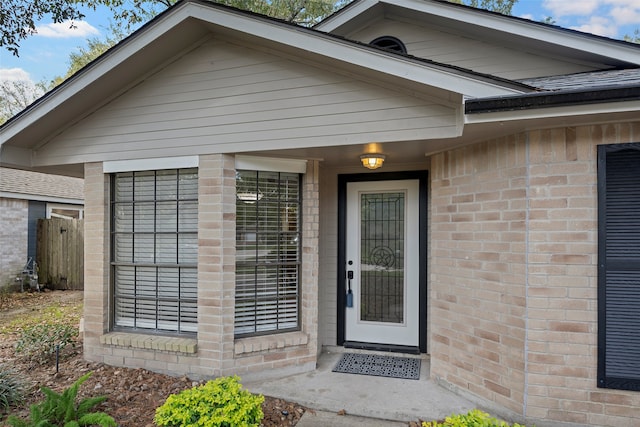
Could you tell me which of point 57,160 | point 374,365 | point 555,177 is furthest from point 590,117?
point 57,160

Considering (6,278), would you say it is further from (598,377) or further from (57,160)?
(598,377)

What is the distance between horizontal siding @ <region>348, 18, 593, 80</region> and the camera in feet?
14.9

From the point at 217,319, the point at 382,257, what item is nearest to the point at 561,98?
the point at 382,257

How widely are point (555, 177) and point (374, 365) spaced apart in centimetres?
303

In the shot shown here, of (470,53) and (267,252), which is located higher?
(470,53)

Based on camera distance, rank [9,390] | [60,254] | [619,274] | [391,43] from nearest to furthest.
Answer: [619,274]
[9,390]
[391,43]
[60,254]

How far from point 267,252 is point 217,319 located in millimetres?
979

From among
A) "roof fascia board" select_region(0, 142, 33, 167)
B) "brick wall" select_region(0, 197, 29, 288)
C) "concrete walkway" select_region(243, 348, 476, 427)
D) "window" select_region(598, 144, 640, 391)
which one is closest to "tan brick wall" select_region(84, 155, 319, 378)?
"concrete walkway" select_region(243, 348, 476, 427)

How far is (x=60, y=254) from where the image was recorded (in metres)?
11.0

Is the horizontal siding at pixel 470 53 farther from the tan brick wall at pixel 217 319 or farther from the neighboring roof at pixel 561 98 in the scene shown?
the tan brick wall at pixel 217 319

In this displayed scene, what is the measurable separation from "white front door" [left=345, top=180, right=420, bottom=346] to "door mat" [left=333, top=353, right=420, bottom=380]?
27cm

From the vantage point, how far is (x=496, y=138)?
3.38 m

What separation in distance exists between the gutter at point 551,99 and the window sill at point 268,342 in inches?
124

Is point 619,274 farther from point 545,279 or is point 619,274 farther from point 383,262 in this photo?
point 383,262
